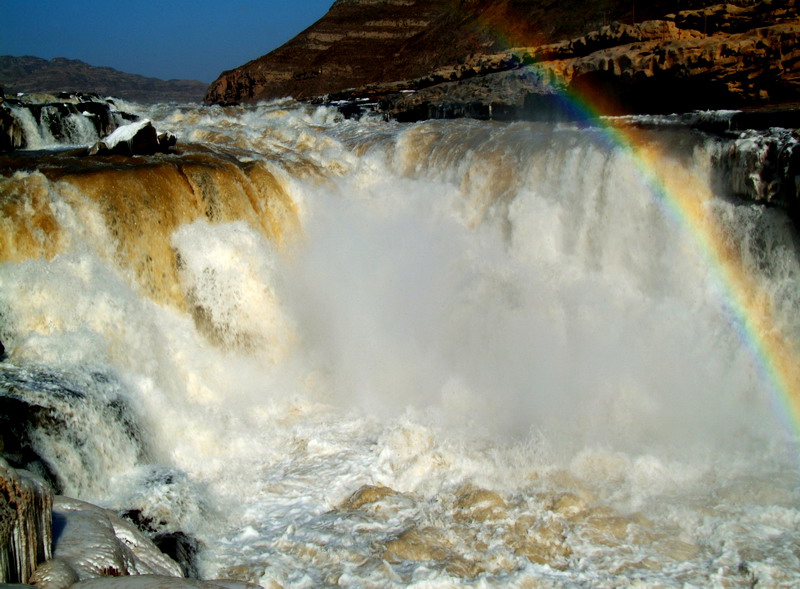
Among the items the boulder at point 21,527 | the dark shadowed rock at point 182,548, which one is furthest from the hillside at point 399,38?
the boulder at point 21,527

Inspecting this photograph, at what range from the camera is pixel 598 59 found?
16.9m

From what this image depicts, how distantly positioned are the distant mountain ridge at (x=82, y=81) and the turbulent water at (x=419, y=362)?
100m

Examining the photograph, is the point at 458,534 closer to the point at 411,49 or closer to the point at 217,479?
the point at 217,479

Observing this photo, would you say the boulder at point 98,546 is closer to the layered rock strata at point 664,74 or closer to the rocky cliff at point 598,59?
the layered rock strata at point 664,74

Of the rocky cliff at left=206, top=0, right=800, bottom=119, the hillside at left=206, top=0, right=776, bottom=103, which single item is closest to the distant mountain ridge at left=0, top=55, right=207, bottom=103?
the hillside at left=206, top=0, right=776, bottom=103

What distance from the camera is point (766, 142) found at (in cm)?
845

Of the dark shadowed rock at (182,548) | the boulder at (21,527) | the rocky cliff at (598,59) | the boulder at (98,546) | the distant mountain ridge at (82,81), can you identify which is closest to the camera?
the boulder at (21,527)

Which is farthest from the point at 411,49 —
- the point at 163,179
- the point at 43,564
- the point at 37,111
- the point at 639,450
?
the point at 43,564

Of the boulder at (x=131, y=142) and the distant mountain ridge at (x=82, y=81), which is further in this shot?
the distant mountain ridge at (x=82, y=81)

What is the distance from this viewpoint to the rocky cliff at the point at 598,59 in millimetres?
12805

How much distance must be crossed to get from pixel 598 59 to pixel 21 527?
56.3ft

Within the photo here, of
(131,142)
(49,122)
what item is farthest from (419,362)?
(49,122)

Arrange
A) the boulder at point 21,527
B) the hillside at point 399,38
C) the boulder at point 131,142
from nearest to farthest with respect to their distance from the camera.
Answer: the boulder at point 21,527 → the boulder at point 131,142 → the hillside at point 399,38

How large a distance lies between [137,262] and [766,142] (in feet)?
28.5
